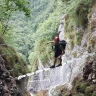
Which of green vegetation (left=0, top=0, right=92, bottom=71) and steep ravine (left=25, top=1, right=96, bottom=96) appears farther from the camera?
steep ravine (left=25, top=1, right=96, bottom=96)

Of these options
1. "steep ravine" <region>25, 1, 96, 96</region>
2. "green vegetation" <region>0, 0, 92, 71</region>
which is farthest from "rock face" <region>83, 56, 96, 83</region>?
"green vegetation" <region>0, 0, 92, 71</region>

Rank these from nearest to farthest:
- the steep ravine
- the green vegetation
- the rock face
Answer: the green vegetation
the rock face
the steep ravine

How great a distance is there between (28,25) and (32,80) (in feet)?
107

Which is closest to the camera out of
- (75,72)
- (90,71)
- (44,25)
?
(90,71)

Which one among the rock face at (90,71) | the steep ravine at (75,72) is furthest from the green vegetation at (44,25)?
the rock face at (90,71)

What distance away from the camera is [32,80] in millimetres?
25250

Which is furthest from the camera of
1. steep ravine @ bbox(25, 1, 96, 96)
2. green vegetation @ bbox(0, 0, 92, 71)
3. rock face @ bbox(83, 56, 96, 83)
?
steep ravine @ bbox(25, 1, 96, 96)

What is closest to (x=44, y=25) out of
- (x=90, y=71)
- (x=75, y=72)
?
(x=75, y=72)

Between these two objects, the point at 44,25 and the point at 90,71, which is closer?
the point at 90,71

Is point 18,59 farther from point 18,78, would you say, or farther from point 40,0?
point 40,0

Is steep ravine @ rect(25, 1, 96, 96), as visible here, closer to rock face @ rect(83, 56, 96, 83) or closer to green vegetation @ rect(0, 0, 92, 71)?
rock face @ rect(83, 56, 96, 83)

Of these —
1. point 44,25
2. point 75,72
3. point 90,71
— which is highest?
point 44,25

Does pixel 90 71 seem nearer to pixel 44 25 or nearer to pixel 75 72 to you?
pixel 75 72

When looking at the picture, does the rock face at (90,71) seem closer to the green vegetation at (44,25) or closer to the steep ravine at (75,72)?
the steep ravine at (75,72)
